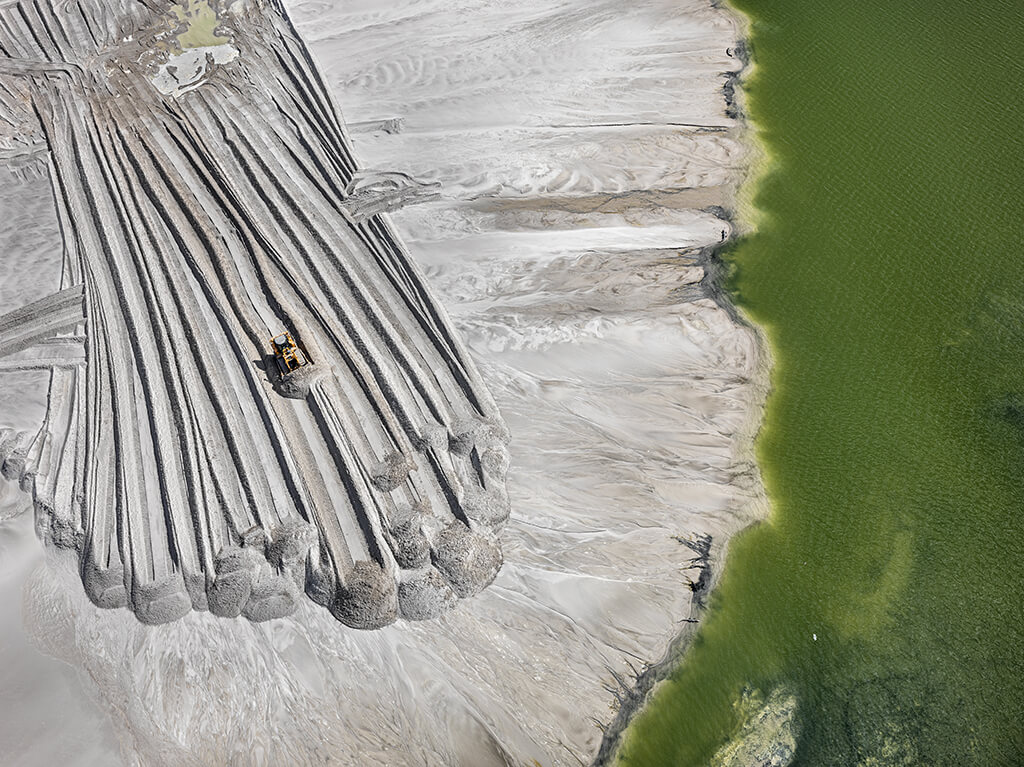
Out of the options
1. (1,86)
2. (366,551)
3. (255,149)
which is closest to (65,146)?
(1,86)

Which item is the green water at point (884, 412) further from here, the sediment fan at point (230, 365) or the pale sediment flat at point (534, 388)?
the sediment fan at point (230, 365)

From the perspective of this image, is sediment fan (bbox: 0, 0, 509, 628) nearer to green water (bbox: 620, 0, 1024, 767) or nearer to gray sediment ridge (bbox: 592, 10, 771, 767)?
gray sediment ridge (bbox: 592, 10, 771, 767)

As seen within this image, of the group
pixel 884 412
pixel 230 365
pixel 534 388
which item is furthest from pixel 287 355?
pixel 884 412

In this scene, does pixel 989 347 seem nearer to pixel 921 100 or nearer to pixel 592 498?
pixel 921 100

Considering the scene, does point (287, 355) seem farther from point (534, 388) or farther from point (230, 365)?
point (534, 388)

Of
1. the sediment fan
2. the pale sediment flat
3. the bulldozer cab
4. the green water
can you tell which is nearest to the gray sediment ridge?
the pale sediment flat

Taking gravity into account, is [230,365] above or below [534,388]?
above
